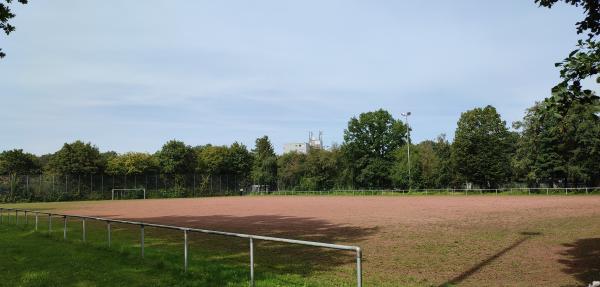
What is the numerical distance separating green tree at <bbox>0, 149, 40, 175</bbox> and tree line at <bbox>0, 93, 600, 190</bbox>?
15 centimetres

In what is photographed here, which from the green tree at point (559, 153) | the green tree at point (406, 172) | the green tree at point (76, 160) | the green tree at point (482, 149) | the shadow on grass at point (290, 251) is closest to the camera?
the shadow on grass at point (290, 251)

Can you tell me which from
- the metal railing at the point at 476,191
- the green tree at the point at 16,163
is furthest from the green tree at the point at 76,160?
the metal railing at the point at 476,191

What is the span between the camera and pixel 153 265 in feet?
34.8

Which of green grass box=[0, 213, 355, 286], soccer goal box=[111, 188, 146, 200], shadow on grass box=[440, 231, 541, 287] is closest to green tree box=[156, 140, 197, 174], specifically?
soccer goal box=[111, 188, 146, 200]

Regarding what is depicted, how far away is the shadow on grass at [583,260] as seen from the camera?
9520 mm

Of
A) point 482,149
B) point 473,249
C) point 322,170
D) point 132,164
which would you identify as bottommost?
point 473,249

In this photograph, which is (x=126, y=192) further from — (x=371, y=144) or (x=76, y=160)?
(x=371, y=144)

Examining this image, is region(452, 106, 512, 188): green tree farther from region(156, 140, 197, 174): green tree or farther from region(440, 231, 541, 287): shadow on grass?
region(440, 231, 541, 287): shadow on grass

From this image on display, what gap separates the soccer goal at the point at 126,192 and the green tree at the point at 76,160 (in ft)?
14.0

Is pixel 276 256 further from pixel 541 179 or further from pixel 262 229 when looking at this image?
pixel 541 179

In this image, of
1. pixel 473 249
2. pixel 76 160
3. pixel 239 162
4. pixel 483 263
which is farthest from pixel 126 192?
pixel 483 263

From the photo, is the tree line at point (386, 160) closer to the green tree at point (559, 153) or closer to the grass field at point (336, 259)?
the green tree at point (559, 153)

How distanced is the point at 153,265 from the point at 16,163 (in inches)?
2896

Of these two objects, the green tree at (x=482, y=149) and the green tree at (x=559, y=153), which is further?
the green tree at (x=482, y=149)
